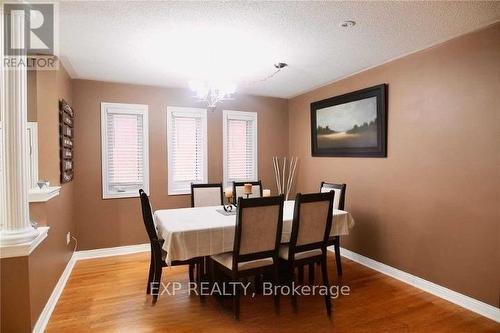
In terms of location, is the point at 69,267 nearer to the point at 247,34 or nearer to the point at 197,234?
the point at 197,234

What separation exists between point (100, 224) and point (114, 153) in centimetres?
102

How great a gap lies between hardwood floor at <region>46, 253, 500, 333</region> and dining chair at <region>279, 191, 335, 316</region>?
0.71 feet

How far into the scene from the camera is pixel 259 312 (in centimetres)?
270

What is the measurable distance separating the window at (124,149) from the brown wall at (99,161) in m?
0.08

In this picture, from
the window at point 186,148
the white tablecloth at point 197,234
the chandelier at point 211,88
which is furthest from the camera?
the window at point 186,148

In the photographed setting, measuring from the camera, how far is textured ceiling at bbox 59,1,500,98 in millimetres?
2242

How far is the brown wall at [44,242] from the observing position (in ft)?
6.89

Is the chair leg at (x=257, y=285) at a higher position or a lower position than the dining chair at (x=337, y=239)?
lower

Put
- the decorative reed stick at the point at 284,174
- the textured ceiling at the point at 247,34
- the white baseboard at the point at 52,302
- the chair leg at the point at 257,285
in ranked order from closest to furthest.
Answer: the textured ceiling at the point at 247,34 < the white baseboard at the point at 52,302 < the chair leg at the point at 257,285 < the decorative reed stick at the point at 284,174

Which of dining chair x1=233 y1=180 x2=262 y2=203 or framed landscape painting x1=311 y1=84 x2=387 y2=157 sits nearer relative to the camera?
framed landscape painting x1=311 y1=84 x2=387 y2=157

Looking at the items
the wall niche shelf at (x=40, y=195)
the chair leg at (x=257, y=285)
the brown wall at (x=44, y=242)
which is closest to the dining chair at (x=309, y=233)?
the chair leg at (x=257, y=285)

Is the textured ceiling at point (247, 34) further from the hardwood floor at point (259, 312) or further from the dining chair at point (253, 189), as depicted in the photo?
the hardwood floor at point (259, 312)

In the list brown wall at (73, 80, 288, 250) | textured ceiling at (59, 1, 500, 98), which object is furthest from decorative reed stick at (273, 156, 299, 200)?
textured ceiling at (59, 1, 500, 98)

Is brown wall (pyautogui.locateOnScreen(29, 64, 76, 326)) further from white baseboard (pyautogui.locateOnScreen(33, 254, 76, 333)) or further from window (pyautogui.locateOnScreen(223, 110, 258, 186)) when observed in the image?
window (pyautogui.locateOnScreen(223, 110, 258, 186))
